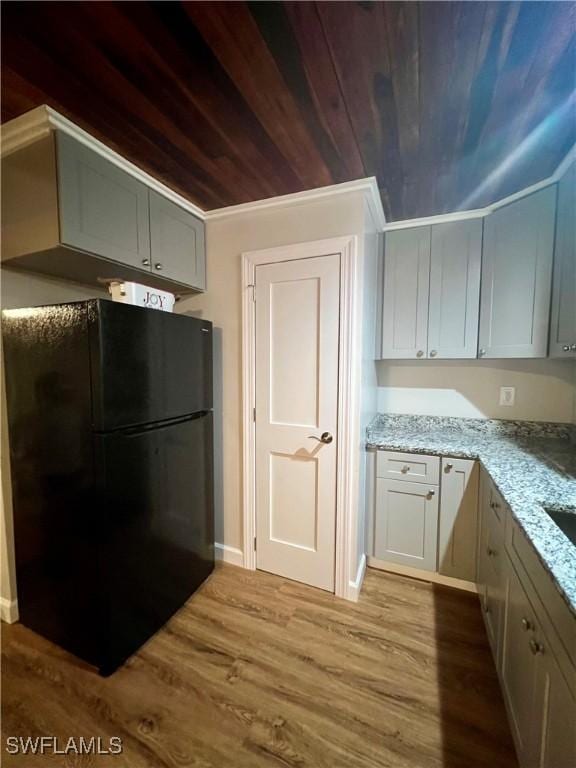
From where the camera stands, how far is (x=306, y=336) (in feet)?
6.04

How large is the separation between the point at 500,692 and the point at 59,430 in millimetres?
2249

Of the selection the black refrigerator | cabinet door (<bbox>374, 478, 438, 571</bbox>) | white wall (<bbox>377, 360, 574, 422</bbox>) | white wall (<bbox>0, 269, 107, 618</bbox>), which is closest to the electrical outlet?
white wall (<bbox>377, 360, 574, 422</bbox>)

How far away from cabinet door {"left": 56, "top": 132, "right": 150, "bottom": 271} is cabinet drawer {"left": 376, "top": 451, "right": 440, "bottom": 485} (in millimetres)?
1850

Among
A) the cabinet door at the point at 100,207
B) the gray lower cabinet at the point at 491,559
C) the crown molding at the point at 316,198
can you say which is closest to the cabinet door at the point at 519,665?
the gray lower cabinet at the point at 491,559

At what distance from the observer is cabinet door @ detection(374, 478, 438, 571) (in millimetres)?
1927

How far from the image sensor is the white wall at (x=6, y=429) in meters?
1.55

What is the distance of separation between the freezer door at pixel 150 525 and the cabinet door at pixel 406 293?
1.45m

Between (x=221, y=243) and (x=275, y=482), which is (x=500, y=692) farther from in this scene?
(x=221, y=243)

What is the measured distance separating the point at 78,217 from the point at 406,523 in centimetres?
244

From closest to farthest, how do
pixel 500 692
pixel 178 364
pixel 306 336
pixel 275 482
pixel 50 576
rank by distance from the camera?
pixel 500 692 → pixel 50 576 → pixel 178 364 → pixel 306 336 → pixel 275 482

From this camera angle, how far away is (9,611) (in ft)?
5.41

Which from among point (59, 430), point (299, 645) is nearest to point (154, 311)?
point (59, 430)

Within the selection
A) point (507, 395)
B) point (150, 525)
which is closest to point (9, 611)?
point (150, 525)

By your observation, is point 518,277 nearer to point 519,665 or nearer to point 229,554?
point 519,665
